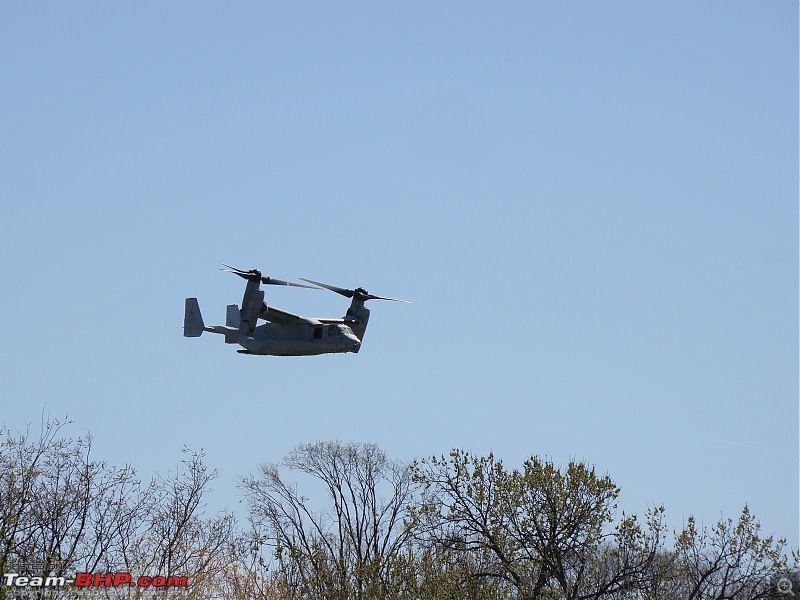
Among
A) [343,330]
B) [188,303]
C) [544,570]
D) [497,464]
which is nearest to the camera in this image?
[343,330]

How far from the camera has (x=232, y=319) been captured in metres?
32.8

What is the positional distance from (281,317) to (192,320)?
13.3 feet

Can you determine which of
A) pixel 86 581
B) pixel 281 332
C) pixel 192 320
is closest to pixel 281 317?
pixel 281 332

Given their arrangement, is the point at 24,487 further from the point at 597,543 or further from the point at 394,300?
the point at 597,543

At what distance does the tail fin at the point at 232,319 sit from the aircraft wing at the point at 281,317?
39.9 inches

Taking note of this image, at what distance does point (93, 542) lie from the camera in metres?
Answer: 39.3

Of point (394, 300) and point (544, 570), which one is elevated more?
point (394, 300)

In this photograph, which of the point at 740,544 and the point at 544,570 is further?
the point at 740,544

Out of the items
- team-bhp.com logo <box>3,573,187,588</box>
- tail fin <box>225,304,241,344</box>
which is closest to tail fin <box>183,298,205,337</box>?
tail fin <box>225,304,241,344</box>

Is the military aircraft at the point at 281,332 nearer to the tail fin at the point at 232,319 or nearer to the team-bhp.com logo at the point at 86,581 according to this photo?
the tail fin at the point at 232,319

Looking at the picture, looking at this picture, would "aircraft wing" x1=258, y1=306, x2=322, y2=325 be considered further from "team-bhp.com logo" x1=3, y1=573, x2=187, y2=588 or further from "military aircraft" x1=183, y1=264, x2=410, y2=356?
"team-bhp.com logo" x1=3, y1=573, x2=187, y2=588

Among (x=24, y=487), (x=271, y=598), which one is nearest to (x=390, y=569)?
(x=271, y=598)

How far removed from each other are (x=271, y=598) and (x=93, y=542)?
7.81 meters

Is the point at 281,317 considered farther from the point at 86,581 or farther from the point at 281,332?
the point at 86,581
